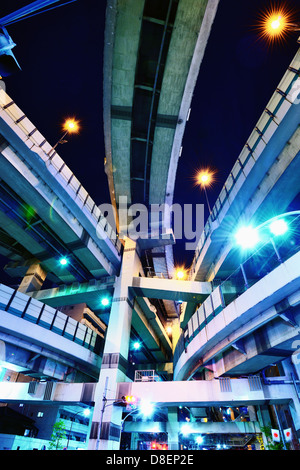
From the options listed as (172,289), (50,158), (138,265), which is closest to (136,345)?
(138,265)

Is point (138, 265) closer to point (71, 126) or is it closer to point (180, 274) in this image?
point (180, 274)

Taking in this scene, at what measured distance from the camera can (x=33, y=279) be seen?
23.4 m

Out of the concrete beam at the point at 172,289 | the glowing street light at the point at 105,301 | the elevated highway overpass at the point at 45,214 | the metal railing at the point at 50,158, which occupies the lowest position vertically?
the concrete beam at the point at 172,289

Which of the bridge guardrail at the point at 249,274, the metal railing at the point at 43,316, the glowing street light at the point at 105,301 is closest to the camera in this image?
the bridge guardrail at the point at 249,274

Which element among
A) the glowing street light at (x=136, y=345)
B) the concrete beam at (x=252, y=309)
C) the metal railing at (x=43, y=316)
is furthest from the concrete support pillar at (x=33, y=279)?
the glowing street light at (x=136, y=345)

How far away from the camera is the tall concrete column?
16188mm

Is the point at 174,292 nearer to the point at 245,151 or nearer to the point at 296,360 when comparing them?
the point at 296,360

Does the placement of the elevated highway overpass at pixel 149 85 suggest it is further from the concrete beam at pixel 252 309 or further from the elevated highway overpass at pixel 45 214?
the concrete beam at pixel 252 309

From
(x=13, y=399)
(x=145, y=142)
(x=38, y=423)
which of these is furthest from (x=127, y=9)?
(x=38, y=423)

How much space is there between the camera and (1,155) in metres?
14.8

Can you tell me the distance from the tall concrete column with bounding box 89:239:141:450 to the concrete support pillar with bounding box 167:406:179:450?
9077 mm

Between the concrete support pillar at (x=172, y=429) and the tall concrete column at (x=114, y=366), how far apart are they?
908 cm

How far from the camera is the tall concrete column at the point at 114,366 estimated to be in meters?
16.2

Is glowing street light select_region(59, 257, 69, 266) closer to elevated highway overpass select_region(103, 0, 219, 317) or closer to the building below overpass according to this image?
the building below overpass
